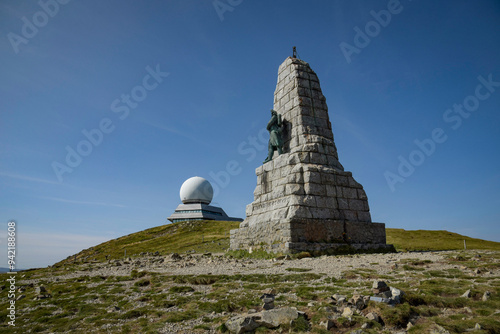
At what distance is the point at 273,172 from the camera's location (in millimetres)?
17047

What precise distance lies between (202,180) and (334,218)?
51579 mm

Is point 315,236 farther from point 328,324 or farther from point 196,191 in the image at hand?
point 196,191

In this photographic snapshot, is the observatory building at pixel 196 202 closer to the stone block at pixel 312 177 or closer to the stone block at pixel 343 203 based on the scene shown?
the stone block at pixel 343 203

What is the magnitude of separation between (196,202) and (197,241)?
29.6 metres

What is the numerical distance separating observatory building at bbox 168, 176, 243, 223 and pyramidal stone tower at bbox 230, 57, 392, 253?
44.7 metres

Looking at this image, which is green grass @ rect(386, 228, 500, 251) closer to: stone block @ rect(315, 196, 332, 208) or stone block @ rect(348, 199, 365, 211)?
stone block @ rect(348, 199, 365, 211)

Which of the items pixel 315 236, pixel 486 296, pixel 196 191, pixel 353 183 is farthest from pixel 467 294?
pixel 196 191

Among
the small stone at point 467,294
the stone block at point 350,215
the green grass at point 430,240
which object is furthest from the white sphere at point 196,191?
the small stone at point 467,294

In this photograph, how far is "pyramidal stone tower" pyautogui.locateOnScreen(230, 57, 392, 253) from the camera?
13.8m

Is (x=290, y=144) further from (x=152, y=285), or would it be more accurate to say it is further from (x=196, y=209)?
(x=196, y=209)

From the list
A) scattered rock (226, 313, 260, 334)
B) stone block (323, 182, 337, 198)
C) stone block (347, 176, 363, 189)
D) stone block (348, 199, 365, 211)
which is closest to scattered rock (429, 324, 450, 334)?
scattered rock (226, 313, 260, 334)

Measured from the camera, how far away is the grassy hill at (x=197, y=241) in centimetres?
2148

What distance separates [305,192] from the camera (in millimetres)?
14641

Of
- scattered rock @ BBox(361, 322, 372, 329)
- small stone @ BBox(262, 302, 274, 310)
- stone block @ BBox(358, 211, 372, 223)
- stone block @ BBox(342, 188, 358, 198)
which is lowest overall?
scattered rock @ BBox(361, 322, 372, 329)
